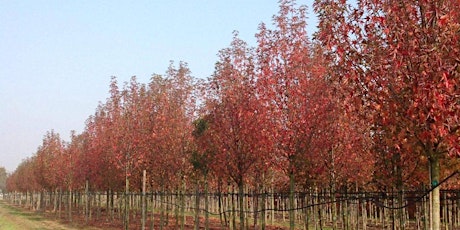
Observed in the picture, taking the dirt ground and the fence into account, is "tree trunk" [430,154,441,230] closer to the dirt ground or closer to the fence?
the fence

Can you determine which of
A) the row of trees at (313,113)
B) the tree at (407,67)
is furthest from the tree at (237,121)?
the tree at (407,67)

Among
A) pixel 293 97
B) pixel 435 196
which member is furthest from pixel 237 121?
pixel 435 196

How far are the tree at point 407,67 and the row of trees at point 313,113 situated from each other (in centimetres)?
2

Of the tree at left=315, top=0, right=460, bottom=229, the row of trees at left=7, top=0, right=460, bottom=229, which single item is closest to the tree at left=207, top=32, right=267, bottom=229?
the row of trees at left=7, top=0, right=460, bottom=229

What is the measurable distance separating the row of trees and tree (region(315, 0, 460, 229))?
2 centimetres

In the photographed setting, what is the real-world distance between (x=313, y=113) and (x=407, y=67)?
27.5 ft

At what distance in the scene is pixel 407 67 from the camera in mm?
7070

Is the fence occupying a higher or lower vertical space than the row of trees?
lower

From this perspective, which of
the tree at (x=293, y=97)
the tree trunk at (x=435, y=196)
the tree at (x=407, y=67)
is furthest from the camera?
the tree at (x=293, y=97)

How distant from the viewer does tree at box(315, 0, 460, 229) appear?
21.1 feet

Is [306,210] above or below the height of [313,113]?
below

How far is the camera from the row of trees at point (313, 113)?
6.84 metres

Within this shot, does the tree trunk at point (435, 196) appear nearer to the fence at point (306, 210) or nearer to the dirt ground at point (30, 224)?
the fence at point (306, 210)

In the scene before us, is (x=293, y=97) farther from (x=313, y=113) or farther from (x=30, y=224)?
(x=30, y=224)
